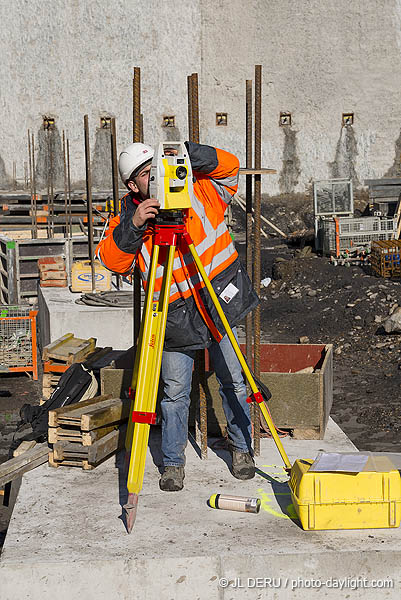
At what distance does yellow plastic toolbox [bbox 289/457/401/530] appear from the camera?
4.08m

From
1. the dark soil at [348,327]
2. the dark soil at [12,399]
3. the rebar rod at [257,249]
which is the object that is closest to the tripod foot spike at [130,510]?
the rebar rod at [257,249]

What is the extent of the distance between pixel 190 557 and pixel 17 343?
6392 mm

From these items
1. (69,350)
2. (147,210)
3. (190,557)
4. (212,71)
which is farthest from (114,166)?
(212,71)

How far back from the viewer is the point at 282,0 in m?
29.0

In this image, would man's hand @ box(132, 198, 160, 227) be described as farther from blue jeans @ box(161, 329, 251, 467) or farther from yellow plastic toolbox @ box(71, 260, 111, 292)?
yellow plastic toolbox @ box(71, 260, 111, 292)

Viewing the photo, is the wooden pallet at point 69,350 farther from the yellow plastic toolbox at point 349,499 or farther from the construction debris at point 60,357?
the yellow plastic toolbox at point 349,499


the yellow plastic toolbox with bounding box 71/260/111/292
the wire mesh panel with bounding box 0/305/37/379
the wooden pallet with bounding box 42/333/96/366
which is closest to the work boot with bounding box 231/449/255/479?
the wooden pallet with bounding box 42/333/96/366

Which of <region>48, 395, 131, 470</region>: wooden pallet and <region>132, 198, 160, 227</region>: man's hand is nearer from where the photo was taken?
<region>132, 198, 160, 227</region>: man's hand

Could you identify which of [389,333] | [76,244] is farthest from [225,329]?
[76,244]

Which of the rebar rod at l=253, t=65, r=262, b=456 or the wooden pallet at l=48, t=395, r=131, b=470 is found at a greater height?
the rebar rod at l=253, t=65, r=262, b=456

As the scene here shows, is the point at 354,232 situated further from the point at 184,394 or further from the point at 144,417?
the point at 144,417

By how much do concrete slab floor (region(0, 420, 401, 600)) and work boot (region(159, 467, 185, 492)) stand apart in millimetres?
264

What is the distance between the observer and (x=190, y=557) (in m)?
3.86

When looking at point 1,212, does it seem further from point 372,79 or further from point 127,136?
point 372,79
